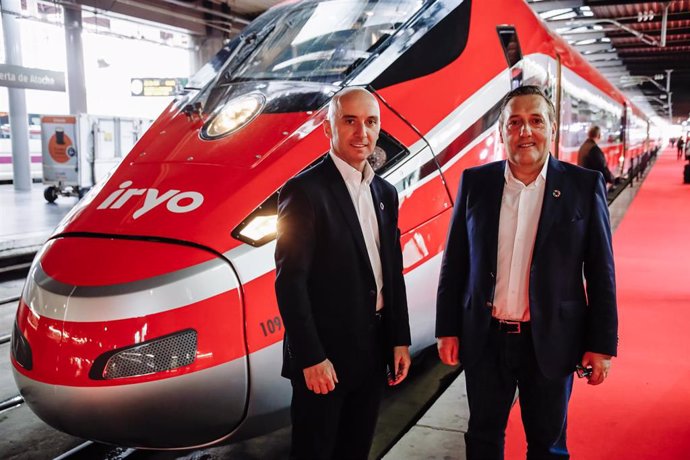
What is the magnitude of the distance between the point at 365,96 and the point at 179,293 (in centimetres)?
104

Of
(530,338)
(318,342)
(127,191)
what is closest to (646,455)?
(530,338)

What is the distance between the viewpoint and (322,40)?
369 cm

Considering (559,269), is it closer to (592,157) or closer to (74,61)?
(592,157)

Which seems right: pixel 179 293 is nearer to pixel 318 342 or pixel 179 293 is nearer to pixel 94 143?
pixel 318 342

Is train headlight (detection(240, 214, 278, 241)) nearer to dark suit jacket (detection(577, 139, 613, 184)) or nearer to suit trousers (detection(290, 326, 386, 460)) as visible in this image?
suit trousers (detection(290, 326, 386, 460))

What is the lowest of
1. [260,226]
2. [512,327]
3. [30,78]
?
[512,327]

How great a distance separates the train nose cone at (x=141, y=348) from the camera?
7.61ft

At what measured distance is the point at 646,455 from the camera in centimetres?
279

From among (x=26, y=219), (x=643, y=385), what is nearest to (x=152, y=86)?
(x=26, y=219)

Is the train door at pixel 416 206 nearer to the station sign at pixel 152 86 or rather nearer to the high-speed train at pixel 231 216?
the high-speed train at pixel 231 216

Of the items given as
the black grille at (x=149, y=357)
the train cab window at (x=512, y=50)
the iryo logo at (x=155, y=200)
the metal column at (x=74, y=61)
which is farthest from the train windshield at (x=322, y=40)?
the metal column at (x=74, y=61)

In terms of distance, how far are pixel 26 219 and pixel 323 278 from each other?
9.98m

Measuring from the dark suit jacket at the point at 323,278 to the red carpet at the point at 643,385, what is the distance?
1.30m

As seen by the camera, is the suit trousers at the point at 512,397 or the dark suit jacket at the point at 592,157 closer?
the suit trousers at the point at 512,397
